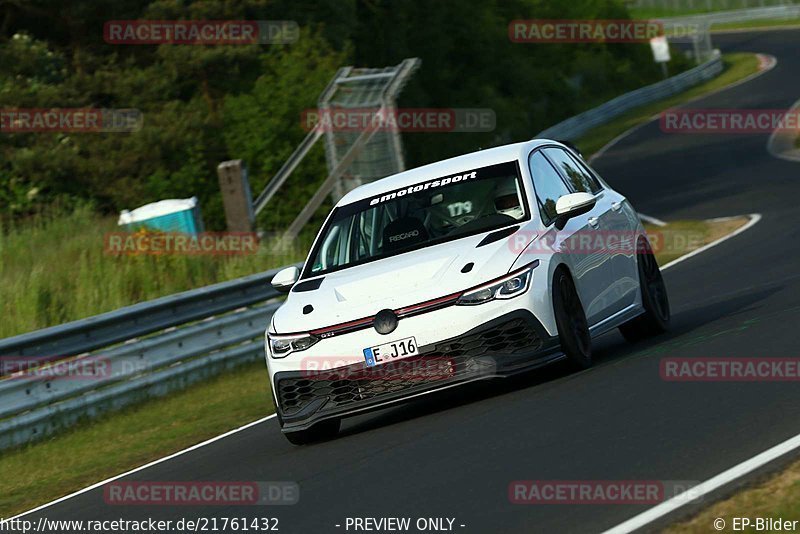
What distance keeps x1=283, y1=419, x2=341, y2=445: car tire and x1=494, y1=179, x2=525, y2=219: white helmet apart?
1.87 m

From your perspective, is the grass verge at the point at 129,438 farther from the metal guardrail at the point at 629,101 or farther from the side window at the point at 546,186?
the metal guardrail at the point at 629,101

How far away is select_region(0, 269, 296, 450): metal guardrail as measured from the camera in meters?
12.6

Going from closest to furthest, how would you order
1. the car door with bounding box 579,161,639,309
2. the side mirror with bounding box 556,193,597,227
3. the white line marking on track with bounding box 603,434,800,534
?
1. the white line marking on track with bounding box 603,434,800,534
2. the side mirror with bounding box 556,193,597,227
3. the car door with bounding box 579,161,639,309

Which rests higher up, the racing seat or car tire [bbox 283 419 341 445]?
the racing seat

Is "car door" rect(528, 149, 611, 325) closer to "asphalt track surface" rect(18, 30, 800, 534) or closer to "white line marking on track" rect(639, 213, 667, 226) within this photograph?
"asphalt track surface" rect(18, 30, 800, 534)

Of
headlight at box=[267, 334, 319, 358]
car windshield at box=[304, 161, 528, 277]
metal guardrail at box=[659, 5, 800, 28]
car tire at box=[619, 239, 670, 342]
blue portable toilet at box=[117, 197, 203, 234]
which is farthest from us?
metal guardrail at box=[659, 5, 800, 28]

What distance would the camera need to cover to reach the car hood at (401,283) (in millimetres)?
8906

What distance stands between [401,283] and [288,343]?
0.84m

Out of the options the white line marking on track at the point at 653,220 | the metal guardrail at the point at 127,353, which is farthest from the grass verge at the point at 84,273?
the white line marking on track at the point at 653,220

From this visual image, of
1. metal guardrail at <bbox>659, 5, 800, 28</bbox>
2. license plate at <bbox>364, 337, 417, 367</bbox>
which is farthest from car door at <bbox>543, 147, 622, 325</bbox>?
metal guardrail at <bbox>659, 5, 800, 28</bbox>

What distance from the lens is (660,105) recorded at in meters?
58.6

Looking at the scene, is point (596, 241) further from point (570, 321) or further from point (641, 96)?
point (641, 96)

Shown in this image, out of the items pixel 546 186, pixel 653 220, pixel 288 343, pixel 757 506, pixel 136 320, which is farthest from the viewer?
pixel 653 220

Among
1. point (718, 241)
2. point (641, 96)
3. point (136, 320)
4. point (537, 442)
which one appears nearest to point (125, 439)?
point (136, 320)
